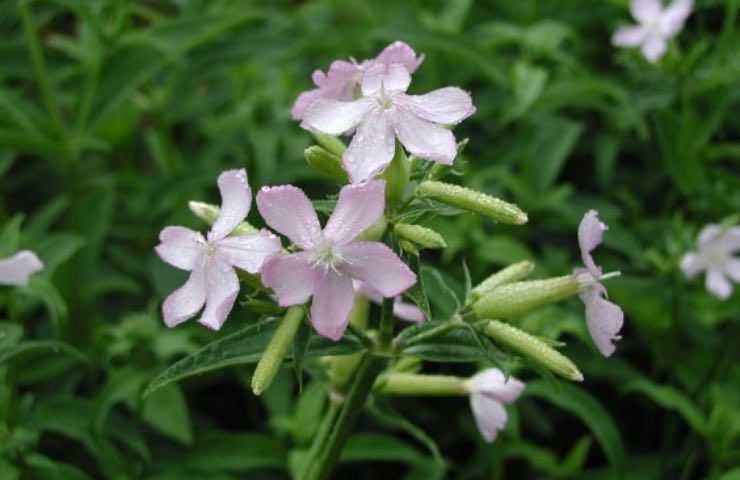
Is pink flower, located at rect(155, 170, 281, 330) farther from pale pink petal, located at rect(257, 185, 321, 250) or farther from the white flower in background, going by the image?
the white flower in background

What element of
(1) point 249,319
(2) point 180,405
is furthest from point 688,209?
(2) point 180,405

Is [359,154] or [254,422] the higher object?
[359,154]

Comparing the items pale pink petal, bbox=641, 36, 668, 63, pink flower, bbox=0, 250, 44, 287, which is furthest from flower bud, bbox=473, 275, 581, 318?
pale pink petal, bbox=641, 36, 668, 63

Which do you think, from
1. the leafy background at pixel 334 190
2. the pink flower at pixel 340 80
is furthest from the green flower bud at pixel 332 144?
the leafy background at pixel 334 190

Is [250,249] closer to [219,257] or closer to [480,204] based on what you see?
[219,257]

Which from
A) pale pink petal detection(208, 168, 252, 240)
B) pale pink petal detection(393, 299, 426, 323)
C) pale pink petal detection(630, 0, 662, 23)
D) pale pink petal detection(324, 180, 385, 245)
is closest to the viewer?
pale pink petal detection(324, 180, 385, 245)

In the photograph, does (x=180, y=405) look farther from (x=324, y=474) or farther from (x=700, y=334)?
(x=700, y=334)

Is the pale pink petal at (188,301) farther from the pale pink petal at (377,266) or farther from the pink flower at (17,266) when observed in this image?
the pink flower at (17,266)

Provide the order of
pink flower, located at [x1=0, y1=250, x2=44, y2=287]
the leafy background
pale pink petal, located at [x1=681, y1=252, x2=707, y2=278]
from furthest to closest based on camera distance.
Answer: pale pink petal, located at [x1=681, y1=252, x2=707, y2=278] → the leafy background → pink flower, located at [x1=0, y1=250, x2=44, y2=287]
